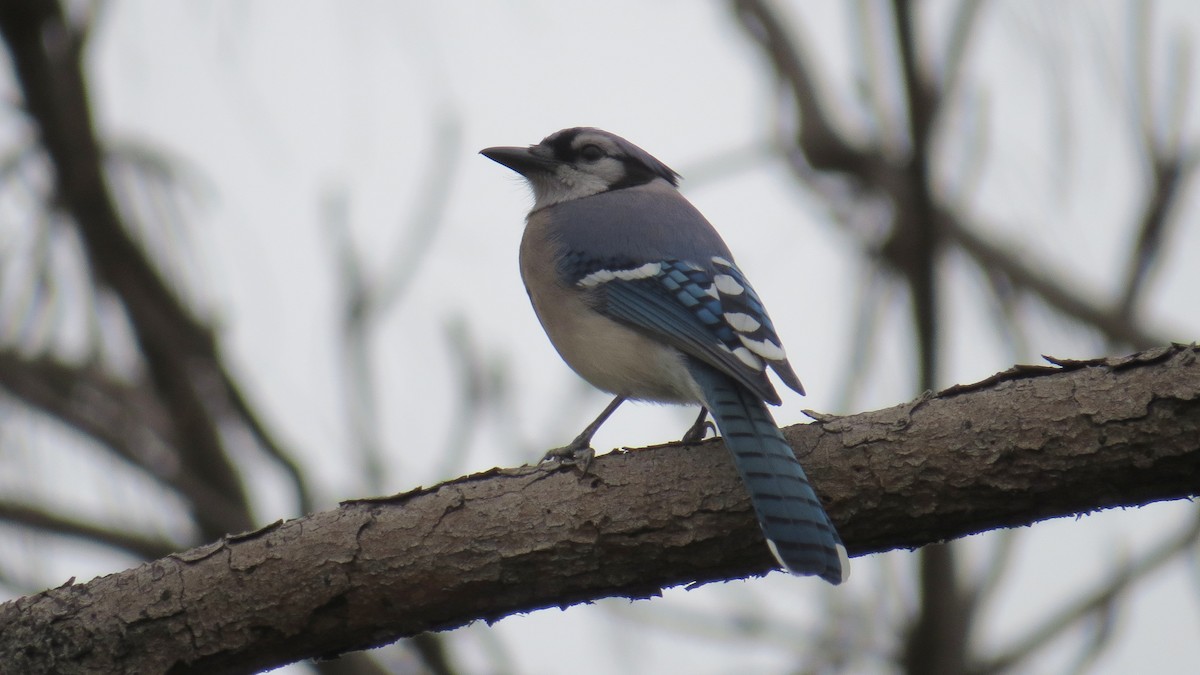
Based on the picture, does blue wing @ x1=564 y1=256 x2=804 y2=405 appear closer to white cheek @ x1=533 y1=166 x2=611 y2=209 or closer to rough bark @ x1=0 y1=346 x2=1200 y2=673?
rough bark @ x1=0 y1=346 x2=1200 y2=673

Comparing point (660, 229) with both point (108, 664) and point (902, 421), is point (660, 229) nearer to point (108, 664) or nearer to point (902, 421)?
point (902, 421)

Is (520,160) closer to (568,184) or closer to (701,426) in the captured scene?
(568,184)

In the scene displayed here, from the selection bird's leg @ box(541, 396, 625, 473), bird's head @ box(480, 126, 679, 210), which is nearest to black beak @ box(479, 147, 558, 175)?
bird's head @ box(480, 126, 679, 210)

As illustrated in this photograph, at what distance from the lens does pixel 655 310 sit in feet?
11.1

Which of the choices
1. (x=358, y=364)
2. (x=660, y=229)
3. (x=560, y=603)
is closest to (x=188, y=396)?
(x=358, y=364)

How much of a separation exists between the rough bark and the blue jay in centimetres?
13

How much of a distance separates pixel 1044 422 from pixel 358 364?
322 cm

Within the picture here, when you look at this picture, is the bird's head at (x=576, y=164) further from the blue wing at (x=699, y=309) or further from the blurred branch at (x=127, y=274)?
the blurred branch at (x=127, y=274)

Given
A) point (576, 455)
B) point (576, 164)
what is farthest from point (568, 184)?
point (576, 455)

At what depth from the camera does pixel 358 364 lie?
17.0 feet

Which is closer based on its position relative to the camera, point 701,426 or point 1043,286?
point 701,426

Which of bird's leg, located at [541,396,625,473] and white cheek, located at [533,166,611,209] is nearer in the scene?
bird's leg, located at [541,396,625,473]

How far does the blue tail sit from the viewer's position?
2.45 m

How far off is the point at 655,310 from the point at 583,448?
0.45 m
